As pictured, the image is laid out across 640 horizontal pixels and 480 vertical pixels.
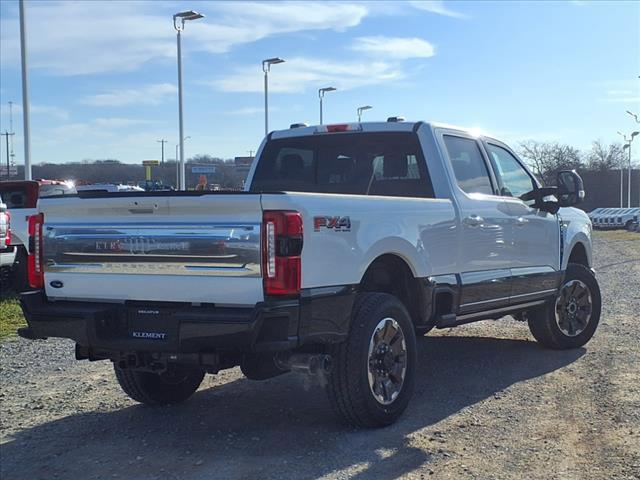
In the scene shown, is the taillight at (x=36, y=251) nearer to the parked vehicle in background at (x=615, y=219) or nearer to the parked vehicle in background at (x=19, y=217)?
the parked vehicle in background at (x=19, y=217)

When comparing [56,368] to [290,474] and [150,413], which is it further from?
[290,474]

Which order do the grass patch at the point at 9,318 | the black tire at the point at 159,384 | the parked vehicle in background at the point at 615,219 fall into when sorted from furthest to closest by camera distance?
the parked vehicle in background at the point at 615,219 → the grass patch at the point at 9,318 → the black tire at the point at 159,384

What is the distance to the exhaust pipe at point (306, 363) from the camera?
4.55 metres

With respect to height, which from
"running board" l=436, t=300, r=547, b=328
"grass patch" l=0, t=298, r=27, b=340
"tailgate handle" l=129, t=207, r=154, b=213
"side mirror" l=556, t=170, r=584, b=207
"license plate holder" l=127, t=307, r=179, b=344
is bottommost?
"grass patch" l=0, t=298, r=27, b=340

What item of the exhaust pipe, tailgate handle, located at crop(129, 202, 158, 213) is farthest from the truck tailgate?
the exhaust pipe

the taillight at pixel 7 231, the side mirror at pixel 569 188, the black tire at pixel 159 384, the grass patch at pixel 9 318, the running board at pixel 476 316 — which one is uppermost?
the side mirror at pixel 569 188

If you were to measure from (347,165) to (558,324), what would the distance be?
288 centimetres

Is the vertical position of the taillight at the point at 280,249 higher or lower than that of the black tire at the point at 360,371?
higher

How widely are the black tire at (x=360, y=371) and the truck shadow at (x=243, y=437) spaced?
128 millimetres

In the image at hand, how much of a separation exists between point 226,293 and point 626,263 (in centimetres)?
1751

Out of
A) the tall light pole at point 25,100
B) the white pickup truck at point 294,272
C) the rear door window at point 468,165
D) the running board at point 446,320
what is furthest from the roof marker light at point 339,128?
the tall light pole at point 25,100

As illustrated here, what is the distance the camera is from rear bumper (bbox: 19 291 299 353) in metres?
4.21

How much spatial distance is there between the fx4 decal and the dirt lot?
1396 mm

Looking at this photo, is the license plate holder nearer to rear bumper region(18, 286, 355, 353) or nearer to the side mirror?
rear bumper region(18, 286, 355, 353)
